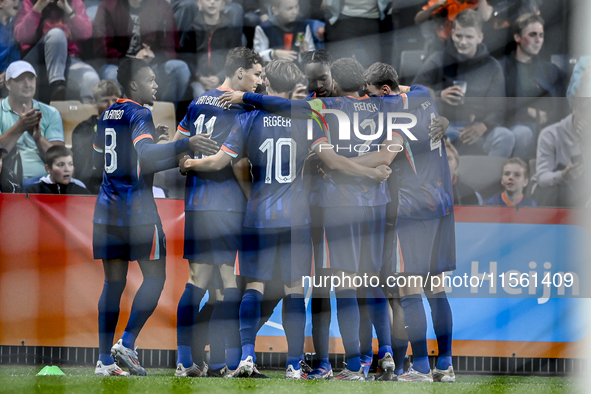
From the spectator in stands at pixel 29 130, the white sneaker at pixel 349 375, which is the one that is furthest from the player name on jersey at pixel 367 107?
the spectator in stands at pixel 29 130

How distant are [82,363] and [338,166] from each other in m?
1.27

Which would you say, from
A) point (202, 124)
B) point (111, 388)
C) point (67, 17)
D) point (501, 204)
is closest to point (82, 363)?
point (111, 388)

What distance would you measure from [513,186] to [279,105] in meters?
1.02

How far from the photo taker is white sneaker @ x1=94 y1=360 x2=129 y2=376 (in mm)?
2305

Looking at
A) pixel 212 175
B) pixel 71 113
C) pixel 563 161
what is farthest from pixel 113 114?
pixel 563 161

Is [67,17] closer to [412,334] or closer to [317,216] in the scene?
[317,216]

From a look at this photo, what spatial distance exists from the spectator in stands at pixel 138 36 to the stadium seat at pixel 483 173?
3.88 ft

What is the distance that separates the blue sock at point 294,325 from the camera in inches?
87.7

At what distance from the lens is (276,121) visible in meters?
2.29

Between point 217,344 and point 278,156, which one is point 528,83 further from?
point 217,344

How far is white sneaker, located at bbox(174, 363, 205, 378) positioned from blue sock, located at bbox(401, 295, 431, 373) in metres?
0.79

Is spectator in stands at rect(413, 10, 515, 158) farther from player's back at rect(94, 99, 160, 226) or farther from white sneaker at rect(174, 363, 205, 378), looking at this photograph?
white sneaker at rect(174, 363, 205, 378)

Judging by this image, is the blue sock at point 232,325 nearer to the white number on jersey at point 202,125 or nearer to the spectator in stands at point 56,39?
the white number on jersey at point 202,125

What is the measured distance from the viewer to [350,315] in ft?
7.56
